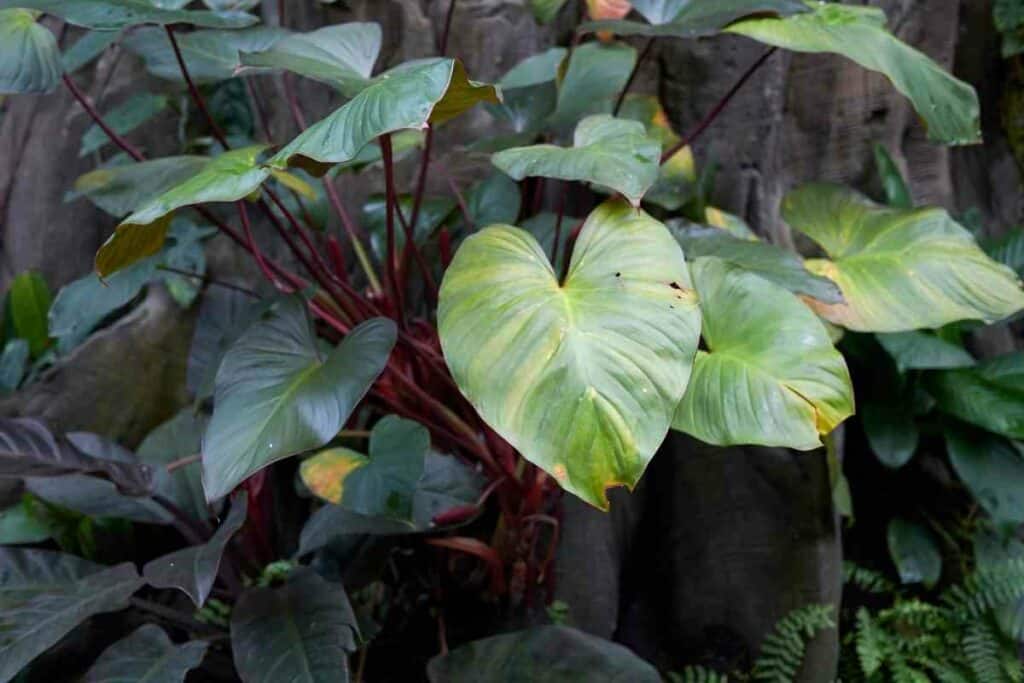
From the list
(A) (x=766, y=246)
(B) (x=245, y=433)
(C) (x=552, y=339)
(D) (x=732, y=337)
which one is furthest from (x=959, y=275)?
(B) (x=245, y=433)

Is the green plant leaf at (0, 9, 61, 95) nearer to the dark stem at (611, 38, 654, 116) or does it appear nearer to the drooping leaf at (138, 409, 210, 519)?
the drooping leaf at (138, 409, 210, 519)

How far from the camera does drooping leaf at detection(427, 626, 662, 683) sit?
1.38 meters

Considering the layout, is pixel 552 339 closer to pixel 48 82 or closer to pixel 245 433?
pixel 245 433

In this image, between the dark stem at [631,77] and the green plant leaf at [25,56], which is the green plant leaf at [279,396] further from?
the dark stem at [631,77]

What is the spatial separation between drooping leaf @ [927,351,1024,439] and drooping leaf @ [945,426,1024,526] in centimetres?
6

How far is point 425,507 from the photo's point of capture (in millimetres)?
1442

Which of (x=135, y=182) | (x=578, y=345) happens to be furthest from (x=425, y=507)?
(x=135, y=182)

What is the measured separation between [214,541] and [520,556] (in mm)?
578

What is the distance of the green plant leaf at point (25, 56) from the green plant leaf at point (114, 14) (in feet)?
0.11

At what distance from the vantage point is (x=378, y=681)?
5.42ft

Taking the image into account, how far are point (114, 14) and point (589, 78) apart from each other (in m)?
0.86

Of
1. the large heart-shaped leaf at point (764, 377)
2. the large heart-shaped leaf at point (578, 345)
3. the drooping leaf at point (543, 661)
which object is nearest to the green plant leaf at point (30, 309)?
the drooping leaf at point (543, 661)

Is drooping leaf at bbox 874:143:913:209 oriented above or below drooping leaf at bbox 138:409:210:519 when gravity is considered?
above

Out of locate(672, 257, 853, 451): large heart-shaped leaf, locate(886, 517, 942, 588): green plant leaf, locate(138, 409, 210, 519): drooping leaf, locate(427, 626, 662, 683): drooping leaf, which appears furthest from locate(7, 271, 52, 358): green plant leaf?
locate(886, 517, 942, 588): green plant leaf
